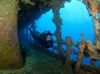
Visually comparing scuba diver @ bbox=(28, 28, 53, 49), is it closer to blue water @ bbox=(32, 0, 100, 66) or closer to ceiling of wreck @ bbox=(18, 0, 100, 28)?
ceiling of wreck @ bbox=(18, 0, 100, 28)

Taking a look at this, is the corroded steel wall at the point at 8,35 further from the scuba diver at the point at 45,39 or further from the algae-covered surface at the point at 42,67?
the scuba diver at the point at 45,39

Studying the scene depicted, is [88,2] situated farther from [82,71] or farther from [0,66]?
[0,66]

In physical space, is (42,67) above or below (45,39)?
below

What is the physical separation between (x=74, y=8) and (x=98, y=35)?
388 feet

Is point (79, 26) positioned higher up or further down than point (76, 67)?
higher up

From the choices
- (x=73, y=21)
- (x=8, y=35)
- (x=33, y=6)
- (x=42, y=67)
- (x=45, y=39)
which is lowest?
(x=42, y=67)

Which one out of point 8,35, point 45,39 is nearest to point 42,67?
point 8,35

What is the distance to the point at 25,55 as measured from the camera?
25.0ft

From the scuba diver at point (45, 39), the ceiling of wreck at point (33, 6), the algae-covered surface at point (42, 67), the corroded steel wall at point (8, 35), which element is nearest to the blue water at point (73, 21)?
the ceiling of wreck at point (33, 6)

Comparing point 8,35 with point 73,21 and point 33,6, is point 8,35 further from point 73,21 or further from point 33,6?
point 73,21

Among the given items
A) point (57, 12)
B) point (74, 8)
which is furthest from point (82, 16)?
point (57, 12)

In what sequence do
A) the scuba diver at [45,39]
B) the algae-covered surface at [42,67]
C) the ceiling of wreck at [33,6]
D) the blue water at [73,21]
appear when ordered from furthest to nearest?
the blue water at [73,21], the scuba diver at [45,39], the ceiling of wreck at [33,6], the algae-covered surface at [42,67]

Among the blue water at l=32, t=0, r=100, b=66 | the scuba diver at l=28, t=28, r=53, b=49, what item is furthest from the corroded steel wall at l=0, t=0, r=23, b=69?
the blue water at l=32, t=0, r=100, b=66

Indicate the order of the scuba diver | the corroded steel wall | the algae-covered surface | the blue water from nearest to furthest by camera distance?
the corroded steel wall, the algae-covered surface, the scuba diver, the blue water
